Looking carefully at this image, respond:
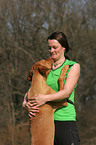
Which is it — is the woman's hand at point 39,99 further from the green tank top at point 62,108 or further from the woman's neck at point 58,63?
the woman's neck at point 58,63

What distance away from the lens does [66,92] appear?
7.23 feet

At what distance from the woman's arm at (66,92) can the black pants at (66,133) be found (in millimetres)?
310

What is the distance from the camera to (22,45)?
244 inches

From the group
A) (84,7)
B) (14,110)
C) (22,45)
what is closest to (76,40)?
(84,7)

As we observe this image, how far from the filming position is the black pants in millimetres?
2291

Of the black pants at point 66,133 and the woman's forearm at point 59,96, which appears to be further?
the black pants at point 66,133

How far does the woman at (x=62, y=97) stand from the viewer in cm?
224

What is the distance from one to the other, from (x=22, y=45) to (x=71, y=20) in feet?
5.35

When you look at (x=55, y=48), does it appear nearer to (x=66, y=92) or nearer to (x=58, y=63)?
(x=58, y=63)

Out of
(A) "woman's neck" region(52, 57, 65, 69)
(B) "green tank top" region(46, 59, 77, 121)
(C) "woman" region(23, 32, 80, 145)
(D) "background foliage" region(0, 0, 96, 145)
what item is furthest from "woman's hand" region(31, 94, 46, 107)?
(D) "background foliage" region(0, 0, 96, 145)

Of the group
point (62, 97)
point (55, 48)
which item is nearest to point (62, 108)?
point (62, 97)

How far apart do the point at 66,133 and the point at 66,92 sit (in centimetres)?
45

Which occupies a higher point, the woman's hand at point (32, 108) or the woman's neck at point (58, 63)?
the woman's neck at point (58, 63)

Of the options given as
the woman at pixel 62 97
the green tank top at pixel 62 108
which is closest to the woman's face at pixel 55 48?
the woman at pixel 62 97
